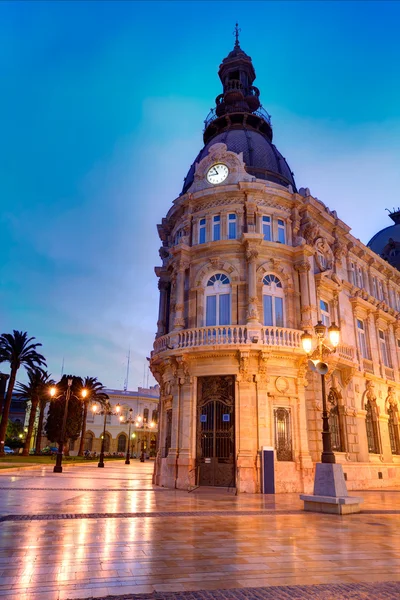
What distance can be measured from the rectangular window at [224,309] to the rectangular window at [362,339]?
442 inches

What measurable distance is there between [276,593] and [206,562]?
5.62 ft

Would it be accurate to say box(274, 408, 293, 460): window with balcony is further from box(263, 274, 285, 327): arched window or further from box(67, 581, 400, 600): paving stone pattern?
box(67, 581, 400, 600): paving stone pattern

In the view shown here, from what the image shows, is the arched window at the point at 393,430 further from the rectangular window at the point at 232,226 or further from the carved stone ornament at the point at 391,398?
the rectangular window at the point at 232,226

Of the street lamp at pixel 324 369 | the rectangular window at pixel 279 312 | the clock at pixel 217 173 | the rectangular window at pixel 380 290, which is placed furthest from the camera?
the rectangular window at pixel 380 290

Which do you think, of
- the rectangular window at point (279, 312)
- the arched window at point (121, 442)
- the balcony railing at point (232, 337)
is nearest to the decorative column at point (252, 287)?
the balcony railing at point (232, 337)

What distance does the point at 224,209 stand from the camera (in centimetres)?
2467

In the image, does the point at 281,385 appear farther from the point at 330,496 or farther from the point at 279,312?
the point at 330,496

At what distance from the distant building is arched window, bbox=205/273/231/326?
66.7 m

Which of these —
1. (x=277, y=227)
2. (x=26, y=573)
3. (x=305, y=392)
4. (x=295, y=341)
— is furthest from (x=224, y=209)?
(x=26, y=573)

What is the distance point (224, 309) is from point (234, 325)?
2232mm

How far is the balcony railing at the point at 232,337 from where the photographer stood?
2091 centimetres

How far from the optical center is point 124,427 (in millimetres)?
88438

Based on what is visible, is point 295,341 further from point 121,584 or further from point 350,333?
point 121,584

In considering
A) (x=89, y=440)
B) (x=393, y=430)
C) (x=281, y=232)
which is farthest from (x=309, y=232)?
(x=89, y=440)
